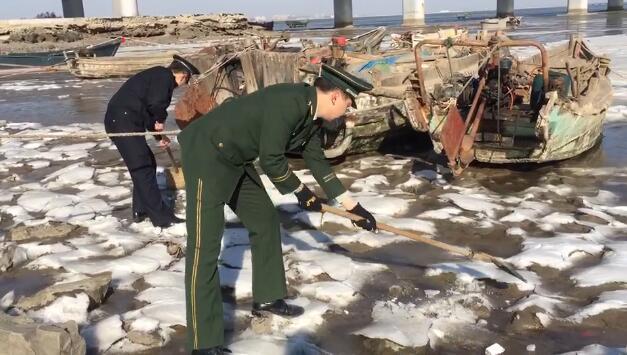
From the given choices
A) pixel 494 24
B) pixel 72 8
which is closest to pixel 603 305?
pixel 494 24

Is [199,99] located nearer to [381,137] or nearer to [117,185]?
[117,185]

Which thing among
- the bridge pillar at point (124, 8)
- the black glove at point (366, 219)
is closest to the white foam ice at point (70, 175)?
the black glove at point (366, 219)

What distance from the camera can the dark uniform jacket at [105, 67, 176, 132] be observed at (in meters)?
5.11

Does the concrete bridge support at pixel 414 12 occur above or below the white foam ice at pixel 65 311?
above

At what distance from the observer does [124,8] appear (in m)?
50.7

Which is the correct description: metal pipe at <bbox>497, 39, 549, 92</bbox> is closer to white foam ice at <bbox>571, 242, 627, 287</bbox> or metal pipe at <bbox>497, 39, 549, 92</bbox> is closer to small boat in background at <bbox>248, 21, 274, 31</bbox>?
white foam ice at <bbox>571, 242, 627, 287</bbox>

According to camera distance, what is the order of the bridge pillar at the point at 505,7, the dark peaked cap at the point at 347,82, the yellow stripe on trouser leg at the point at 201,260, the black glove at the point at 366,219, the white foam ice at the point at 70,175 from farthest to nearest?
the bridge pillar at the point at 505,7 < the white foam ice at the point at 70,175 < the black glove at the point at 366,219 < the yellow stripe on trouser leg at the point at 201,260 < the dark peaked cap at the point at 347,82

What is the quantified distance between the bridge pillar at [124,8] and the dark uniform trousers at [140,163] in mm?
49815

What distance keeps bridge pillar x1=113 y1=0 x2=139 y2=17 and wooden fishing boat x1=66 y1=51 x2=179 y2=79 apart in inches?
1351

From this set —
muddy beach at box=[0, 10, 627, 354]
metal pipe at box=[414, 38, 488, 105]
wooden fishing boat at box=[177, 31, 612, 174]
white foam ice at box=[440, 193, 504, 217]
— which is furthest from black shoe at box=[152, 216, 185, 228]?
metal pipe at box=[414, 38, 488, 105]

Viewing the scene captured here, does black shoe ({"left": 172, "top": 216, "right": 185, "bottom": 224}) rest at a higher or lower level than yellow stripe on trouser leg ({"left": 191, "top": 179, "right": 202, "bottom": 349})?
lower

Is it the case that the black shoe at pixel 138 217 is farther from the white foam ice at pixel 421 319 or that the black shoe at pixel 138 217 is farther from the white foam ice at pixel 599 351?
the white foam ice at pixel 599 351

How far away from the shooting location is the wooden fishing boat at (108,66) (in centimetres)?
1883

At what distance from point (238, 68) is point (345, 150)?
2.52 meters
